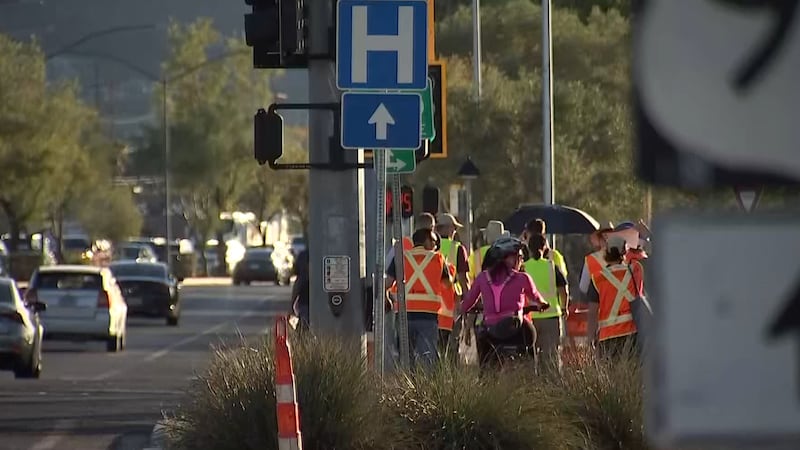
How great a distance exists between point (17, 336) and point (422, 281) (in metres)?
8.17

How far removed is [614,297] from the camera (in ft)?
43.7

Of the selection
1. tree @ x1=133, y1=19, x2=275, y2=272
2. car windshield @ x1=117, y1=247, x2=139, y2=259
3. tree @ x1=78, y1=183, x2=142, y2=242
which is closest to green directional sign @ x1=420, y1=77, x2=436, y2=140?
car windshield @ x1=117, y1=247, x2=139, y2=259

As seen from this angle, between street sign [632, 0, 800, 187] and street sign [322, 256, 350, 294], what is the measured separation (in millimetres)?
11262

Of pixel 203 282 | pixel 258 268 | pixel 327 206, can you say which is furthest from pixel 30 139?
pixel 327 206

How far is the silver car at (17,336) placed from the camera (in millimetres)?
21203

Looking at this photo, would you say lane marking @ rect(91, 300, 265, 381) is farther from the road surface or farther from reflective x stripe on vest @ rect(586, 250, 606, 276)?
reflective x stripe on vest @ rect(586, 250, 606, 276)

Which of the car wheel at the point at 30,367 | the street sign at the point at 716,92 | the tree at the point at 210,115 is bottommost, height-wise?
the car wheel at the point at 30,367

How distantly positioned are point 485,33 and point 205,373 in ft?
114

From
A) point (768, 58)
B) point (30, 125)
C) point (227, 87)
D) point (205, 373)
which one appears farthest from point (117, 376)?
→ point (227, 87)

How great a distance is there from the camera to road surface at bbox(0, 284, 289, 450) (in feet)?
48.9

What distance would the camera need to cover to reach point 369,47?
35.2 feet

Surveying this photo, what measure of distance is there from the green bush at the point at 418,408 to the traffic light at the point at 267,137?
9.50ft

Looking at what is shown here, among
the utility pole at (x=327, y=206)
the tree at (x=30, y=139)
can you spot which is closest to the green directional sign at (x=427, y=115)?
the utility pole at (x=327, y=206)

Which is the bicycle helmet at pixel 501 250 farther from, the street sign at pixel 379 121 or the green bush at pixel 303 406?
the green bush at pixel 303 406
